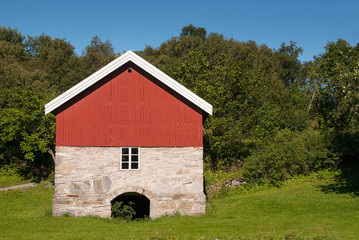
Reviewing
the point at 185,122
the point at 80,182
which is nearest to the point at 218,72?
the point at 185,122

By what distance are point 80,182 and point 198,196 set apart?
6.33 meters

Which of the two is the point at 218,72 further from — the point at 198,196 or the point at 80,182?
the point at 80,182

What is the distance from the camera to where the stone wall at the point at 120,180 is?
1812 centimetres

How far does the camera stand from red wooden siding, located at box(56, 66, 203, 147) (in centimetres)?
1834

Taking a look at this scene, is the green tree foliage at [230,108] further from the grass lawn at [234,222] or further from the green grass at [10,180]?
the green grass at [10,180]

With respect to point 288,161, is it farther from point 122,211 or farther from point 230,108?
point 122,211

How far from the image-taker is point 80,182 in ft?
59.6

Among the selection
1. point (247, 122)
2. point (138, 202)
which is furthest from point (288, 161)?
point (138, 202)

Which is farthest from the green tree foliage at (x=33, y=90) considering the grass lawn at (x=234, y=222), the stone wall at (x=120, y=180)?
the stone wall at (x=120, y=180)

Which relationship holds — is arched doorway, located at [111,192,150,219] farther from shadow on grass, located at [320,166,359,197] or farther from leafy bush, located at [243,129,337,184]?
shadow on grass, located at [320,166,359,197]

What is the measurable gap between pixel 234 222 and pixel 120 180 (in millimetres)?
6282

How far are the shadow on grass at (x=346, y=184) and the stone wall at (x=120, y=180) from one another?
9.80 metres

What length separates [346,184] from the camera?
23625 millimetres

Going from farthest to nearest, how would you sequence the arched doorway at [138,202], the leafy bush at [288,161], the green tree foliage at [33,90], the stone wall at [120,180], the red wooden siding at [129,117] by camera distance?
the green tree foliage at [33,90], the leafy bush at [288,161], the arched doorway at [138,202], the red wooden siding at [129,117], the stone wall at [120,180]
